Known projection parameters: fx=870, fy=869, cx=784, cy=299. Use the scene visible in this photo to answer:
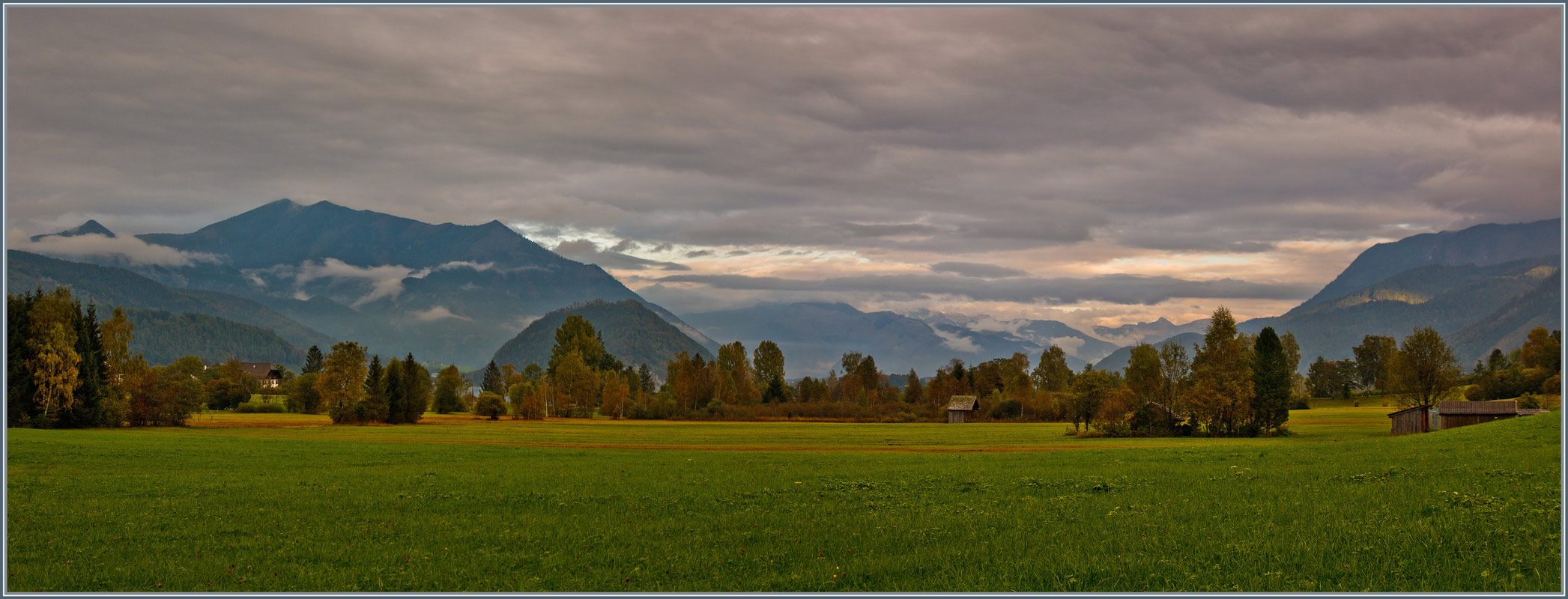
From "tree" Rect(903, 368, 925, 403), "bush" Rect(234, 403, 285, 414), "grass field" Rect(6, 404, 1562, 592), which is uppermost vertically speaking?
"grass field" Rect(6, 404, 1562, 592)

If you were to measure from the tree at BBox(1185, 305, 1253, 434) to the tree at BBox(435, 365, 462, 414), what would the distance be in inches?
4722

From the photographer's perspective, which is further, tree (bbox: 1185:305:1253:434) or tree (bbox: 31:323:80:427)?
tree (bbox: 1185:305:1253:434)

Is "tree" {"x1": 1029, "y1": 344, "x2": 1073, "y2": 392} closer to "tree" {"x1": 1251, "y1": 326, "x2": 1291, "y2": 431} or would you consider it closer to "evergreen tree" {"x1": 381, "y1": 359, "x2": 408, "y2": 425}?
"tree" {"x1": 1251, "y1": 326, "x2": 1291, "y2": 431}

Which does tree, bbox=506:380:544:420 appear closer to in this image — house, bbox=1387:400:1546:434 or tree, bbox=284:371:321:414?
tree, bbox=284:371:321:414

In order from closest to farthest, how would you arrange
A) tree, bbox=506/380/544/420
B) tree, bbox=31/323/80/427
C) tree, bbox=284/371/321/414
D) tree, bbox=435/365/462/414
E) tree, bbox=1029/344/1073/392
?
tree, bbox=31/323/80/427
tree, bbox=506/380/544/420
tree, bbox=284/371/321/414
tree, bbox=435/365/462/414
tree, bbox=1029/344/1073/392

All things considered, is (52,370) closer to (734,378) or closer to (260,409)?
(260,409)

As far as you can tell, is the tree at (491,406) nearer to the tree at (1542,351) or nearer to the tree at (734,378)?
the tree at (734,378)

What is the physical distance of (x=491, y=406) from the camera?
13100 cm

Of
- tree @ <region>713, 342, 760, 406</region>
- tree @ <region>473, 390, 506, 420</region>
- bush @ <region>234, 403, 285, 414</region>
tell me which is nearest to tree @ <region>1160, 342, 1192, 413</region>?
tree @ <region>713, 342, 760, 406</region>

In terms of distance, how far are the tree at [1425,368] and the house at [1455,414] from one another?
18.8 metres

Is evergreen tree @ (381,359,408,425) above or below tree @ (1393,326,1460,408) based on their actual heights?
below

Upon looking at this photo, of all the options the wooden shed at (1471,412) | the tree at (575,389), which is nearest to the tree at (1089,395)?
the wooden shed at (1471,412)

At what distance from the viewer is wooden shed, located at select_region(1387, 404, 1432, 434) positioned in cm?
7206

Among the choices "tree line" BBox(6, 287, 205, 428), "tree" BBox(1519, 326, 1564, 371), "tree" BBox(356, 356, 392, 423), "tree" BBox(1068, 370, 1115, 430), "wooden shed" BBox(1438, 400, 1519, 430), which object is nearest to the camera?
→ "wooden shed" BBox(1438, 400, 1519, 430)
